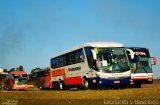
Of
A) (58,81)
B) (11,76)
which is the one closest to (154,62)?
(58,81)

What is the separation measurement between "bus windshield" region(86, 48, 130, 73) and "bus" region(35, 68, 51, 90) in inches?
689

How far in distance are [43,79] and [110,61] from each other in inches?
883

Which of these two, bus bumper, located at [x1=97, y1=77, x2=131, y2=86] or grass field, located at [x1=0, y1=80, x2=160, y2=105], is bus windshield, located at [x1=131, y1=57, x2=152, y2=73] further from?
grass field, located at [x1=0, y1=80, x2=160, y2=105]

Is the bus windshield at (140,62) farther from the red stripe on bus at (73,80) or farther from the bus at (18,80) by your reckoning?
the bus at (18,80)

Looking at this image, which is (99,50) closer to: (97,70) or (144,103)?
(97,70)

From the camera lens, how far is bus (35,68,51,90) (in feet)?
148

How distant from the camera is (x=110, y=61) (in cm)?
2709

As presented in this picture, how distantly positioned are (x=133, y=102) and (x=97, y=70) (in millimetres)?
13940

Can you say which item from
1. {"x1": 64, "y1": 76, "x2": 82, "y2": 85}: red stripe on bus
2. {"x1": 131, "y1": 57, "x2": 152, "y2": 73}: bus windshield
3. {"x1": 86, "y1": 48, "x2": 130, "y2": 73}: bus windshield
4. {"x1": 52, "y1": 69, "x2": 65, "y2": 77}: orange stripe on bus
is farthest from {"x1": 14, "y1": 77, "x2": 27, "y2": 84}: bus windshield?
{"x1": 86, "y1": 48, "x2": 130, "y2": 73}: bus windshield

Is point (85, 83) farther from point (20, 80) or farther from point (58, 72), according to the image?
point (20, 80)

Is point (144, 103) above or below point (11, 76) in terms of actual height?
below

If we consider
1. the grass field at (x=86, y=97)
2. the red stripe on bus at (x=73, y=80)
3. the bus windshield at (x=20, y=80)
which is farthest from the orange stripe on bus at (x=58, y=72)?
the grass field at (x=86, y=97)

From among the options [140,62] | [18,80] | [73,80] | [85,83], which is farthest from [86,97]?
[18,80]

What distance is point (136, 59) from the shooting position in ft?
110
